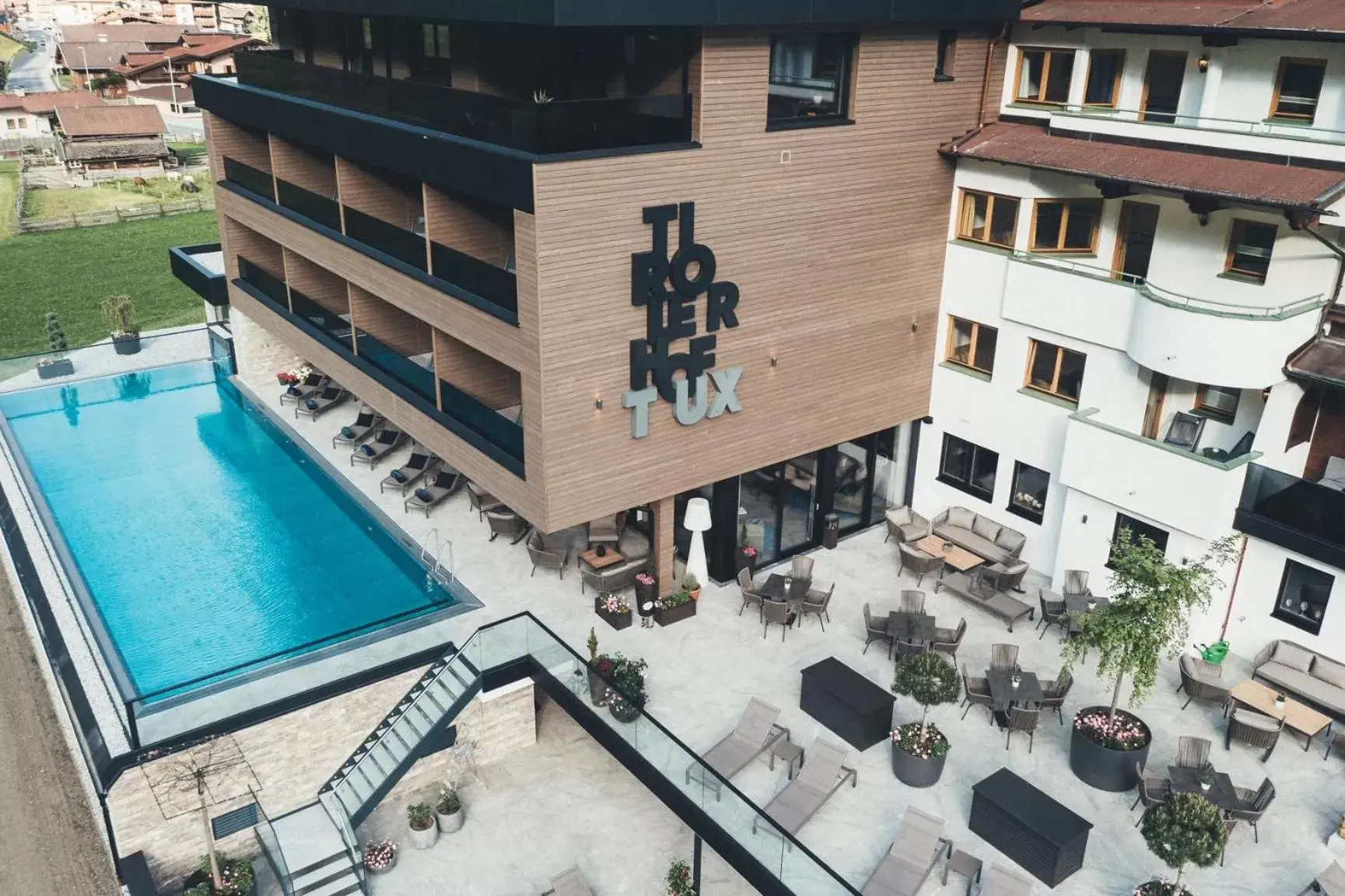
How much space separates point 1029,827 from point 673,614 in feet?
25.4

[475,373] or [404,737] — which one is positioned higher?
[475,373]

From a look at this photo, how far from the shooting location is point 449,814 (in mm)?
17156

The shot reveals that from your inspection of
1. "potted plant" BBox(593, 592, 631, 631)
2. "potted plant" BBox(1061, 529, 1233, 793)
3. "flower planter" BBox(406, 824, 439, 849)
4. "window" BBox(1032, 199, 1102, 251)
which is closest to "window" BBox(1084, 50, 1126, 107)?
"window" BBox(1032, 199, 1102, 251)

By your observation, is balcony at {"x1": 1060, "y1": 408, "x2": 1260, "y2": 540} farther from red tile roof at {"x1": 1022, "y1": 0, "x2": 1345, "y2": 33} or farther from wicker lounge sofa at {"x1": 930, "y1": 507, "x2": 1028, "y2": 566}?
red tile roof at {"x1": 1022, "y1": 0, "x2": 1345, "y2": 33}

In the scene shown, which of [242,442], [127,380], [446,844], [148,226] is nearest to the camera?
[446,844]

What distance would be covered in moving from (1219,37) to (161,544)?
22.9m

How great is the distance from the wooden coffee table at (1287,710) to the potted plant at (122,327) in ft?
108

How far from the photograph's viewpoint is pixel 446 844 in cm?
1703

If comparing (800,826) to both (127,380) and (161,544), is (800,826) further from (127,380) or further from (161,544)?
(127,380)

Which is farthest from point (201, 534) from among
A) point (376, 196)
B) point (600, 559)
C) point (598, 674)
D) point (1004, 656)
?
point (1004, 656)

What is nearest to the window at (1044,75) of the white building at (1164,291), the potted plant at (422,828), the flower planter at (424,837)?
the white building at (1164,291)

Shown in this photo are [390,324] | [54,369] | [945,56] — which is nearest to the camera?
[945,56]

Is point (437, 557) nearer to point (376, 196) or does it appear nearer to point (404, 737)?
point (404, 737)

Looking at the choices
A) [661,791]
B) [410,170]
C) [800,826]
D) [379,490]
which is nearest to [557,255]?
[410,170]
